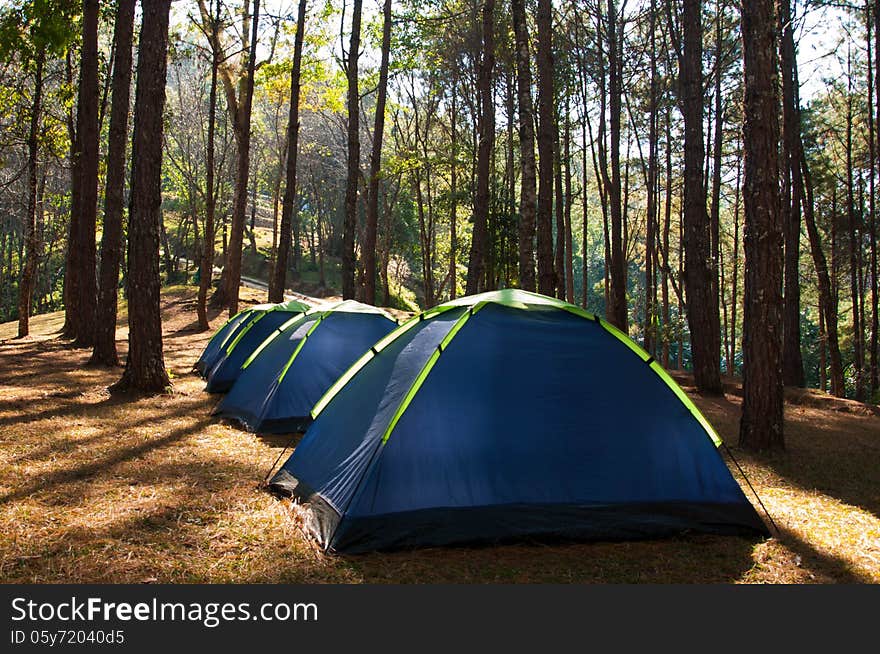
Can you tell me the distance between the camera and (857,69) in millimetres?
21266

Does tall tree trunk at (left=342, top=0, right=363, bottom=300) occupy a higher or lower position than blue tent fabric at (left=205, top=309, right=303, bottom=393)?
higher

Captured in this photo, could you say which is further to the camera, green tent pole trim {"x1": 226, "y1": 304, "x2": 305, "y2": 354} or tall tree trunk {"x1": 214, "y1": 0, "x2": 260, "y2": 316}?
tall tree trunk {"x1": 214, "y1": 0, "x2": 260, "y2": 316}

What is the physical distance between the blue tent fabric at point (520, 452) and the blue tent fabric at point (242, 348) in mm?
6639

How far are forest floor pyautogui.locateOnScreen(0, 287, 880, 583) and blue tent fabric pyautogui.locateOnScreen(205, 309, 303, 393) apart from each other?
2432 mm

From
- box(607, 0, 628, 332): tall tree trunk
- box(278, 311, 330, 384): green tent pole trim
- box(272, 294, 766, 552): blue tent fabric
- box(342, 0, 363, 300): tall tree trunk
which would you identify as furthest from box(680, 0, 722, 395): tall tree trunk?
box(342, 0, 363, 300): tall tree trunk

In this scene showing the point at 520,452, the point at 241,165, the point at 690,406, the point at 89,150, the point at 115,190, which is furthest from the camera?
the point at 241,165

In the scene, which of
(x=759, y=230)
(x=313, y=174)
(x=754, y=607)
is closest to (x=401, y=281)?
(x=313, y=174)

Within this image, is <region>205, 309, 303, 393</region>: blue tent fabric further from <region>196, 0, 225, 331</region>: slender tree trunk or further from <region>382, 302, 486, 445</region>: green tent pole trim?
<region>196, 0, 225, 331</region>: slender tree trunk

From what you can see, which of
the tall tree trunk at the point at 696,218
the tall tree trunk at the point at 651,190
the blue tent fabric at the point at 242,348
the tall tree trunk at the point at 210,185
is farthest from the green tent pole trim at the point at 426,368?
the tall tree trunk at the point at 210,185

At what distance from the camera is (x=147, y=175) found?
9438 mm

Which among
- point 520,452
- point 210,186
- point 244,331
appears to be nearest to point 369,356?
point 520,452

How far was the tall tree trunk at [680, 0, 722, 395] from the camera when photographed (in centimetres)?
1209

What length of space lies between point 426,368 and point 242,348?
25.4 ft

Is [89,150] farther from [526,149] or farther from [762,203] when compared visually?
[762,203]
